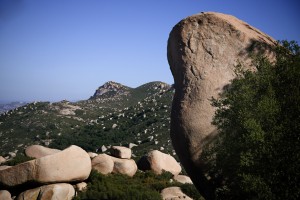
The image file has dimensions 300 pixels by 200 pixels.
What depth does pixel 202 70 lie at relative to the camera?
528 inches

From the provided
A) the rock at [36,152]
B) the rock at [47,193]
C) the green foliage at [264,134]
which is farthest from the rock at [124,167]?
the green foliage at [264,134]

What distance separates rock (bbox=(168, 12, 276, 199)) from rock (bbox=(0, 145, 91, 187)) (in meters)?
9.75

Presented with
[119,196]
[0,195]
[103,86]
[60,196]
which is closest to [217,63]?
[119,196]

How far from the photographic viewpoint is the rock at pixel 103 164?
961 inches

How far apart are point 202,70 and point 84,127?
6561 centimetres

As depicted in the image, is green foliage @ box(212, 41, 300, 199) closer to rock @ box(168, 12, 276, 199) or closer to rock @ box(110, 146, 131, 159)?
rock @ box(168, 12, 276, 199)

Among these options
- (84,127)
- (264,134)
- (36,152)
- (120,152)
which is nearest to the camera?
(264,134)

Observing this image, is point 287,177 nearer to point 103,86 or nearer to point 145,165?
point 145,165

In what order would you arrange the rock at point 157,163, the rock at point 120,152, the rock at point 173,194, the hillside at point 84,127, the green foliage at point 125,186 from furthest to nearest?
the hillside at point 84,127, the rock at point 157,163, the rock at point 120,152, the rock at point 173,194, the green foliage at point 125,186

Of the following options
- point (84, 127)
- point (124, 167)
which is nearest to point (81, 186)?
point (124, 167)

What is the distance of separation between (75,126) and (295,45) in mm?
75320

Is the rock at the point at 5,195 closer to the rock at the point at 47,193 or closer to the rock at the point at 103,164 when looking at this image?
the rock at the point at 47,193

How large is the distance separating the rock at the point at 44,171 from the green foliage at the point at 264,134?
39.8 feet

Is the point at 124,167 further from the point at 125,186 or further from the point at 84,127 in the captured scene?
the point at 84,127
